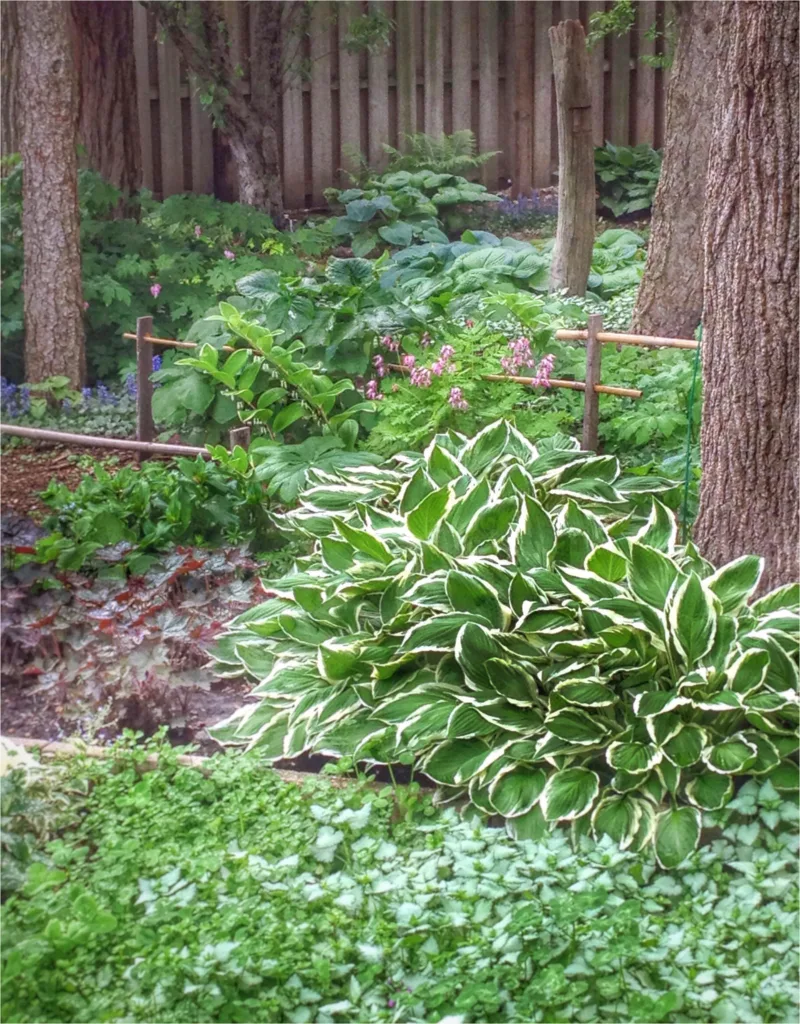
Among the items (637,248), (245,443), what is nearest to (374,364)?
(245,443)

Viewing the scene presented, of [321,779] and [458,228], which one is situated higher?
[458,228]

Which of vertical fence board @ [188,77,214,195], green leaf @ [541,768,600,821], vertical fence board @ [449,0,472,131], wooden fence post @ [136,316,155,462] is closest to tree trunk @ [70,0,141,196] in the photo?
vertical fence board @ [188,77,214,195]

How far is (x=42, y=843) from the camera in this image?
2.86 metres

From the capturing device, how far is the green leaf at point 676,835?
9.29ft

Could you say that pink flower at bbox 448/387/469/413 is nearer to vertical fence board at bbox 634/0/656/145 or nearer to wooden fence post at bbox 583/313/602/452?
wooden fence post at bbox 583/313/602/452

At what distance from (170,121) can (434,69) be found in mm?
2335

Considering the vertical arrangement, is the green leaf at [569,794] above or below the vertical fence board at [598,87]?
below

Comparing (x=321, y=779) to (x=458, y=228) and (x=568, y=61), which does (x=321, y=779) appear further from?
(x=458, y=228)

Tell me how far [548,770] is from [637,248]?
6286 mm

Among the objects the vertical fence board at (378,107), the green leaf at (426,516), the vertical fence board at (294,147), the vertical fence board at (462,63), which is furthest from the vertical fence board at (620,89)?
the green leaf at (426,516)

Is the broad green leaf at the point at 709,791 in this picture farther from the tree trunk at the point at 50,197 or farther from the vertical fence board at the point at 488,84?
the vertical fence board at the point at 488,84

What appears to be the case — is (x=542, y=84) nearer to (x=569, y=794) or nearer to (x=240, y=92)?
(x=240, y=92)

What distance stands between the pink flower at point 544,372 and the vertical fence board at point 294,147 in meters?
5.85

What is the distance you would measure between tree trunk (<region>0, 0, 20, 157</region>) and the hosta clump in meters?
4.75
